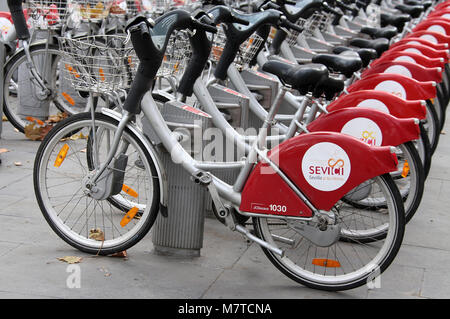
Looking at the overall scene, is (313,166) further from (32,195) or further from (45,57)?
(45,57)

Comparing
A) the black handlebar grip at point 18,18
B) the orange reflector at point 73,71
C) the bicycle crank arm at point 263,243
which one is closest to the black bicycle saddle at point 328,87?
→ the bicycle crank arm at point 263,243

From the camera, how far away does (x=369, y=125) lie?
14.4ft

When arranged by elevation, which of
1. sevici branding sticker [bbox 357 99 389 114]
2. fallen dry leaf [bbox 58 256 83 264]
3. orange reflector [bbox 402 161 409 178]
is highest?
sevici branding sticker [bbox 357 99 389 114]

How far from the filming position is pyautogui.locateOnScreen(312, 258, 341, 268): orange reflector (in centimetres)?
438

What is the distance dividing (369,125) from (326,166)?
0.69 meters

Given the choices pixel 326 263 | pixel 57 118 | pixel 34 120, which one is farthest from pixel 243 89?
pixel 57 118

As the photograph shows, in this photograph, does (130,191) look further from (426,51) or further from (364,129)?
(426,51)

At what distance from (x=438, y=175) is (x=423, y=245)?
6.56ft

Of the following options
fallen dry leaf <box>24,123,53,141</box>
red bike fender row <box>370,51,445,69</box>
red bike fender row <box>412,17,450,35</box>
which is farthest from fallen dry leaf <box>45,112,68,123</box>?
red bike fender row <box>412,17,450,35</box>

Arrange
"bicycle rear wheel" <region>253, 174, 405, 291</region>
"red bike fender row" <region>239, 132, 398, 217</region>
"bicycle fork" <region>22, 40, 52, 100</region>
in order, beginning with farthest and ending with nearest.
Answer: "bicycle fork" <region>22, 40, 52, 100</region> < "bicycle rear wheel" <region>253, 174, 405, 291</region> < "red bike fender row" <region>239, 132, 398, 217</region>

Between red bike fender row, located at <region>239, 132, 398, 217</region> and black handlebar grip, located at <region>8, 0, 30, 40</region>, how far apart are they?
123 inches

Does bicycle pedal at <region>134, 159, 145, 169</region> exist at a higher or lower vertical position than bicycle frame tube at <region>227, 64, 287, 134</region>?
lower

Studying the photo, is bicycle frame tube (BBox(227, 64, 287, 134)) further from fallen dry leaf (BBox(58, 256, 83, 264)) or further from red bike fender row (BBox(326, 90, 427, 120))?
fallen dry leaf (BBox(58, 256, 83, 264))

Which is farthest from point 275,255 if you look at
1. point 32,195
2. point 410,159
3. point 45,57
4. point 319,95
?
point 45,57
